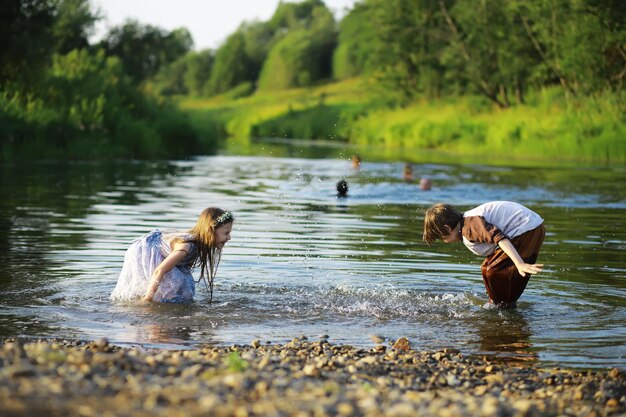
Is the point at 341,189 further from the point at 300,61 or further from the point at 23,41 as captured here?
the point at 300,61

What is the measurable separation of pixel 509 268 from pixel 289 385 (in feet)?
17.5

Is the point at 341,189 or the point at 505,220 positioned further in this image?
the point at 341,189

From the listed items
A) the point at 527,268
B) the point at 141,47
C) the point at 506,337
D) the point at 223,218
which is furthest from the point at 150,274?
the point at 141,47

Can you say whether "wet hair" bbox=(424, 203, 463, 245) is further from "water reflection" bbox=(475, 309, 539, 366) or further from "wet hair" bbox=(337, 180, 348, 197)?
"wet hair" bbox=(337, 180, 348, 197)

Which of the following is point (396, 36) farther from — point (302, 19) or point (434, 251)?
point (302, 19)

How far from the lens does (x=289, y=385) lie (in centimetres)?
741

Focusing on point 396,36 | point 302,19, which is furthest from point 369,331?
point 302,19

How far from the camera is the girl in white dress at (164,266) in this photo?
1239 cm

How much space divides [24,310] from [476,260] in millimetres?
7821

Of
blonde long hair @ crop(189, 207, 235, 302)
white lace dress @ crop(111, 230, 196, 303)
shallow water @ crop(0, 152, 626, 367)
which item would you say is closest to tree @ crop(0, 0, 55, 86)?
shallow water @ crop(0, 152, 626, 367)

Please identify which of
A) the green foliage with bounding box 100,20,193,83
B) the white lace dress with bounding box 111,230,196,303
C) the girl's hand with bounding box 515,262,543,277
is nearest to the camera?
the girl's hand with bounding box 515,262,543,277

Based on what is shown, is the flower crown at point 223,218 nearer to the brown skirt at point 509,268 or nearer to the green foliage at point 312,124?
the brown skirt at point 509,268

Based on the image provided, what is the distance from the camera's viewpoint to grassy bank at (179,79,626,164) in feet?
146

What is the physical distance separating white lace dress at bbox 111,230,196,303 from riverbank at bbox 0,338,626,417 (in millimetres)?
2951
